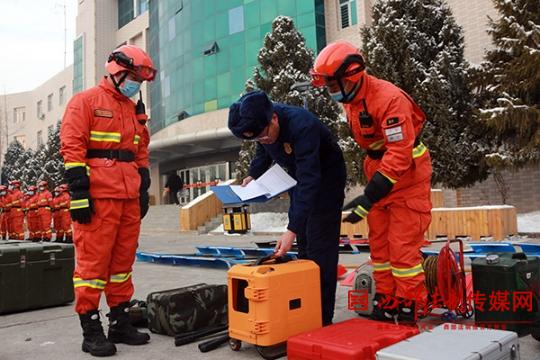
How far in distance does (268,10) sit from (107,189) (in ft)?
82.6

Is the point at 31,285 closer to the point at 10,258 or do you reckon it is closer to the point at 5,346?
the point at 10,258

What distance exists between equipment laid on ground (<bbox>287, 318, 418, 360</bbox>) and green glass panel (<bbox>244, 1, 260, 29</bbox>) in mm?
26279

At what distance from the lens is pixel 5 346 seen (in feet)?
11.7

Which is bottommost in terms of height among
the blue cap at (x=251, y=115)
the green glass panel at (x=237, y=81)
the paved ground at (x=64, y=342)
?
the paved ground at (x=64, y=342)

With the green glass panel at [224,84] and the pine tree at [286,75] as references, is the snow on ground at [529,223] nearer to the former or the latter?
the pine tree at [286,75]

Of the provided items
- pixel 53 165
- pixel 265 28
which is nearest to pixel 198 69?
pixel 265 28

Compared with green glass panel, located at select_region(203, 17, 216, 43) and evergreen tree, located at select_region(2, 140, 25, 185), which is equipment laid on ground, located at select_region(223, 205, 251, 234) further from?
evergreen tree, located at select_region(2, 140, 25, 185)

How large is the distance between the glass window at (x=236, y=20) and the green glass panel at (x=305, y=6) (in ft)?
13.0

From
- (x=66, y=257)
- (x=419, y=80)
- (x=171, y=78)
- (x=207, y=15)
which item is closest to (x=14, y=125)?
(x=171, y=78)

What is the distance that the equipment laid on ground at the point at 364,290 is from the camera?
3.91m

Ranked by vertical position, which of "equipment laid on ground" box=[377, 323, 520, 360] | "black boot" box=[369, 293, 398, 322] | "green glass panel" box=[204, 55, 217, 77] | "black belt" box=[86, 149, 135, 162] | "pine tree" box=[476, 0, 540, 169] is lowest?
"black boot" box=[369, 293, 398, 322]

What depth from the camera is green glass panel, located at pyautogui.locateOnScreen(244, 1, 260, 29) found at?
27.2m

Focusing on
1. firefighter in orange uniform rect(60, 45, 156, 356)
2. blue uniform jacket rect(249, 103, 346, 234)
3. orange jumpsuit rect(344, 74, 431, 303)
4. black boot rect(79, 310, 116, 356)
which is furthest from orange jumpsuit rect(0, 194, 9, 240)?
orange jumpsuit rect(344, 74, 431, 303)

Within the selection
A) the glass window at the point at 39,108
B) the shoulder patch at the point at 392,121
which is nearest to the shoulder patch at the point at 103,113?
the shoulder patch at the point at 392,121
